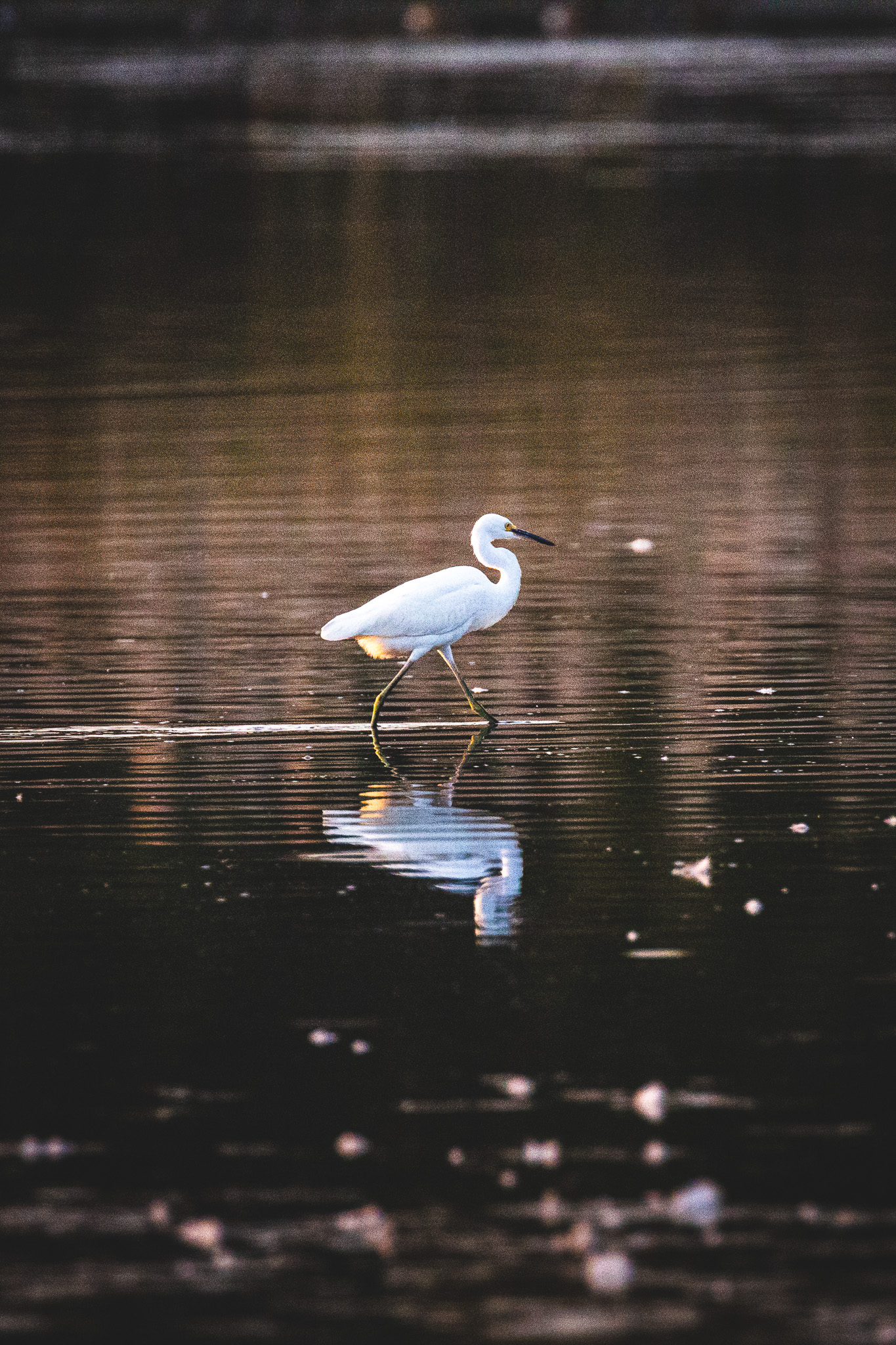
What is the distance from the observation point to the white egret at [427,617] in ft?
43.4

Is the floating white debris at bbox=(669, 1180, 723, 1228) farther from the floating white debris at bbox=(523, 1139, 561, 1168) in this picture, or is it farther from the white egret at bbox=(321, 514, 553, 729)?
the white egret at bbox=(321, 514, 553, 729)

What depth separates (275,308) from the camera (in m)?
34.0

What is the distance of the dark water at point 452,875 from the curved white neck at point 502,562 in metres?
0.59

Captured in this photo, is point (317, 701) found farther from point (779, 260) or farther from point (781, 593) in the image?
point (779, 260)

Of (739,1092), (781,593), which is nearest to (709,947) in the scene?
(739,1092)

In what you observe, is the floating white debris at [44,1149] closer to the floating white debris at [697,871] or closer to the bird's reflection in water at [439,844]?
the bird's reflection in water at [439,844]

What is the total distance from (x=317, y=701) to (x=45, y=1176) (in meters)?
6.62

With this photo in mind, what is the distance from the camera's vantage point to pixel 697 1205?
22.6ft

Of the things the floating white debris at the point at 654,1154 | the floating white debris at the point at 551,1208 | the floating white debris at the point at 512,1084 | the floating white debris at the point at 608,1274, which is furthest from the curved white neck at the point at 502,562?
the floating white debris at the point at 608,1274

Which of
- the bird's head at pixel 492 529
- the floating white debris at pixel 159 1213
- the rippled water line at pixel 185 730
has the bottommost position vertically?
the floating white debris at pixel 159 1213

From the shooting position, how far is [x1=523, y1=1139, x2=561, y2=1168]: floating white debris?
7.20 metres

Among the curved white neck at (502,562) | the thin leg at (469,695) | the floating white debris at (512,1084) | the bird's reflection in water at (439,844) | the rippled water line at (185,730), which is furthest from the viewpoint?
the curved white neck at (502,562)

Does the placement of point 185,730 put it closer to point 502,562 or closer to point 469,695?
point 469,695

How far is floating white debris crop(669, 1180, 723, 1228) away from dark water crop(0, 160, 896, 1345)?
0.04ft
